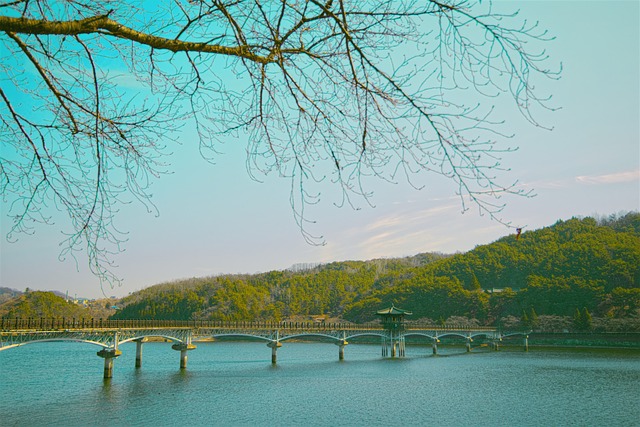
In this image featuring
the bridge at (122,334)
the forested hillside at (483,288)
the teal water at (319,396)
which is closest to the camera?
the teal water at (319,396)

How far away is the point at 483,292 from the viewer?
117562 millimetres

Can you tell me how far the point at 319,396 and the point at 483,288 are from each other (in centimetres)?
10901

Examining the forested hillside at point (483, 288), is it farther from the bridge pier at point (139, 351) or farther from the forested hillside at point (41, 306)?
the bridge pier at point (139, 351)

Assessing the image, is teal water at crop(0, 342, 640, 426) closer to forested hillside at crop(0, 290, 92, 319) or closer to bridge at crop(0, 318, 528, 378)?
bridge at crop(0, 318, 528, 378)

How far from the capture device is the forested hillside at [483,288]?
100 m

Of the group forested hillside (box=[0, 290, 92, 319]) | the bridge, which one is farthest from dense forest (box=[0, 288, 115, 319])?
the bridge

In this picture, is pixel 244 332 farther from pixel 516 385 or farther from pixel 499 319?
pixel 499 319

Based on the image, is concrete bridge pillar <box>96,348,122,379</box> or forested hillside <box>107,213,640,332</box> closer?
concrete bridge pillar <box>96,348,122,379</box>

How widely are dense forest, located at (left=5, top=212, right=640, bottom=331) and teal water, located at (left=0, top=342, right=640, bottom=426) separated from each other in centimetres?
4931

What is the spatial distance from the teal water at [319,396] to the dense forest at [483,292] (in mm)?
49309

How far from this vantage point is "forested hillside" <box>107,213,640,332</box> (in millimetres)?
100375

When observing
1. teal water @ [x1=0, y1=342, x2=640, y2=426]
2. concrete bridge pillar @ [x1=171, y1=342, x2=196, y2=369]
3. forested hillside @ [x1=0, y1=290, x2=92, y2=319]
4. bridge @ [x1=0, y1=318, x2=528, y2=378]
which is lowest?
teal water @ [x1=0, y1=342, x2=640, y2=426]

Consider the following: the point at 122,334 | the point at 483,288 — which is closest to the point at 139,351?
the point at 122,334

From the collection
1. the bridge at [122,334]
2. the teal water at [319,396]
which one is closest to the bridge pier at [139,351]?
the bridge at [122,334]
